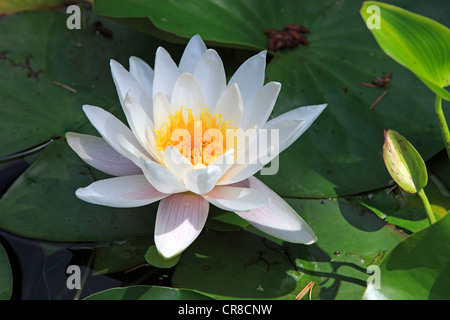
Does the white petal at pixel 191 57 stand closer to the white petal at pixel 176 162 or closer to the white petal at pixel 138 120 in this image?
the white petal at pixel 138 120

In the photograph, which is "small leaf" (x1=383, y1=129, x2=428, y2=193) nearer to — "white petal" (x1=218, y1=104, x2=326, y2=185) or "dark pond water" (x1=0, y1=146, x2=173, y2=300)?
"white petal" (x1=218, y1=104, x2=326, y2=185)

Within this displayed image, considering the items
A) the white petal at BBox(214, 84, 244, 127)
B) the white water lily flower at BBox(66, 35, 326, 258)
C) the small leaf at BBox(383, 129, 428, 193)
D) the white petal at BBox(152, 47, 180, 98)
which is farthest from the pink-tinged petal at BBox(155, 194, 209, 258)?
the small leaf at BBox(383, 129, 428, 193)

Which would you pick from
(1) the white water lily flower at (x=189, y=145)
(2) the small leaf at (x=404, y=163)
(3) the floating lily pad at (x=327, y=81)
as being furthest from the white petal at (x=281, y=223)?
(2) the small leaf at (x=404, y=163)

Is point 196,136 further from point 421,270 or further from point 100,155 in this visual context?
point 421,270

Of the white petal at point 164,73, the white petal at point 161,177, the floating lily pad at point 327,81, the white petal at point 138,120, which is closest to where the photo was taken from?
the white petal at point 161,177

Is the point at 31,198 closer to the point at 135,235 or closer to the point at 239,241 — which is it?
the point at 135,235

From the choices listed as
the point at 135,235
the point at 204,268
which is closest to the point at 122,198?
the point at 135,235

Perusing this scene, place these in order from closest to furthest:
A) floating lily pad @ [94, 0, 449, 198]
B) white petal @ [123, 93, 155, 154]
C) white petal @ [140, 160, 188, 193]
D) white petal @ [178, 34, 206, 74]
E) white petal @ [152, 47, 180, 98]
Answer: white petal @ [140, 160, 188, 193], white petal @ [123, 93, 155, 154], white petal @ [152, 47, 180, 98], white petal @ [178, 34, 206, 74], floating lily pad @ [94, 0, 449, 198]
